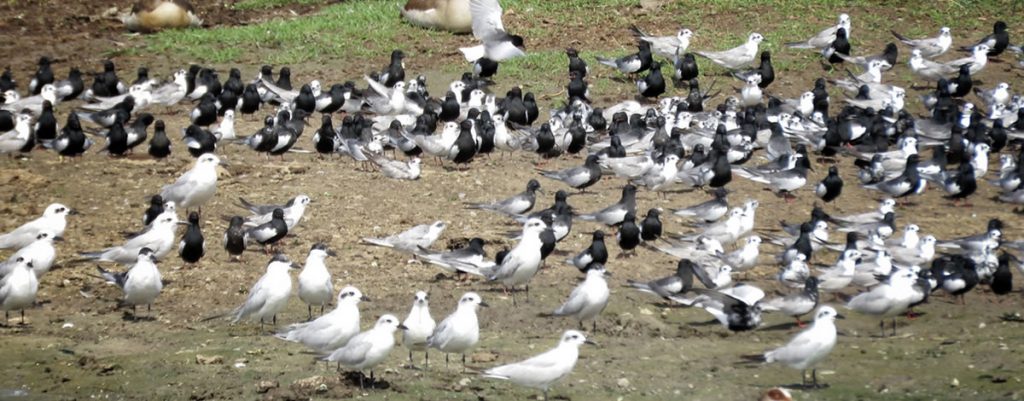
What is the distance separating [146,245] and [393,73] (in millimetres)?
7979

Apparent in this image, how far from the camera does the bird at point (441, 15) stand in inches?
932

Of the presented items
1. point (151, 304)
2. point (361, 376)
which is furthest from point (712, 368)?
point (151, 304)

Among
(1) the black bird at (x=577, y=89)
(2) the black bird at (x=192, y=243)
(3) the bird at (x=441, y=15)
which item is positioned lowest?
(3) the bird at (x=441, y=15)

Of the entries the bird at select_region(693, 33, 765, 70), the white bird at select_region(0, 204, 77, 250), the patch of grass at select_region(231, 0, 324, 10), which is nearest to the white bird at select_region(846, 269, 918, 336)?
the white bird at select_region(0, 204, 77, 250)

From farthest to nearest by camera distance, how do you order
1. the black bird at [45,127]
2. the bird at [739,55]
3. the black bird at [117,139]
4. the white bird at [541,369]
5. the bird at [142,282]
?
1. the bird at [739,55]
2. the black bird at [45,127]
3. the black bird at [117,139]
4. the bird at [142,282]
5. the white bird at [541,369]

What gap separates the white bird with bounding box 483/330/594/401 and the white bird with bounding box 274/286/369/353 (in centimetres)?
122

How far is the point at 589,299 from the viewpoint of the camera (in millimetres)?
12391

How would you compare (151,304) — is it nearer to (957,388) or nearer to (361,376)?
(361,376)

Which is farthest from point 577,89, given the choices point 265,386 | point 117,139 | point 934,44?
point 265,386

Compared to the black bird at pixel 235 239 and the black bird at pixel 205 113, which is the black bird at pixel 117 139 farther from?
the black bird at pixel 235 239

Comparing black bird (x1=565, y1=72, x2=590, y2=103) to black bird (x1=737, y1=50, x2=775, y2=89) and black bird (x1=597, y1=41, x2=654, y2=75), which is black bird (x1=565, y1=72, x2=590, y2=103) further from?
black bird (x1=737, y1=50, x2=775, y2=89)

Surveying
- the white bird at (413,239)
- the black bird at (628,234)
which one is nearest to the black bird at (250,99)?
the white bird at (413,239)

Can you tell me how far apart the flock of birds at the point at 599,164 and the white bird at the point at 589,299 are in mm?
16

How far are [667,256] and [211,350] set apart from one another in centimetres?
526
